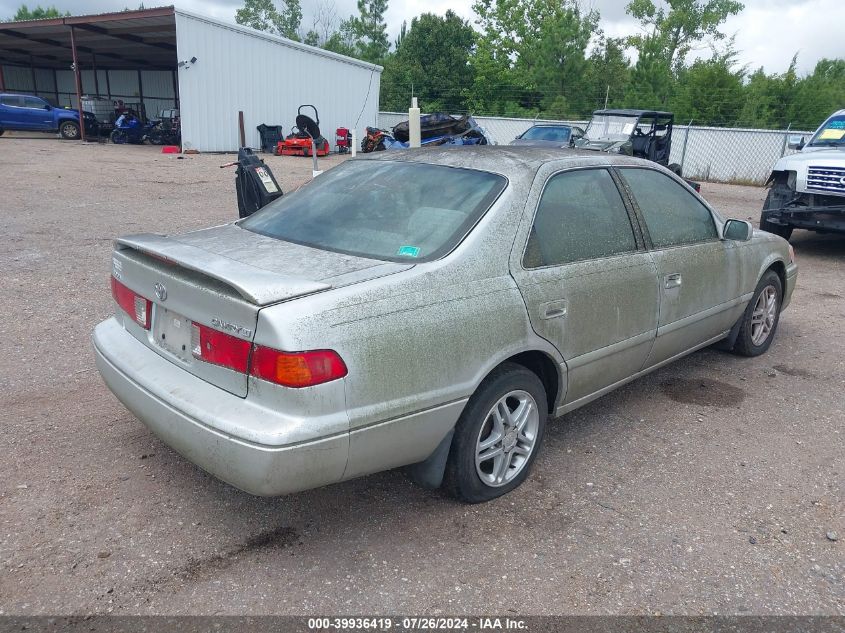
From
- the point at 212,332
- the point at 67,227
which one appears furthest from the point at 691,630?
the point at 67,227

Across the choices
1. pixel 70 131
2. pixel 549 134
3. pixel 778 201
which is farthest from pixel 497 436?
pixel 70 131

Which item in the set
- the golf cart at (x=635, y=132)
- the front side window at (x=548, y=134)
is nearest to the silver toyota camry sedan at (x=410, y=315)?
the golf cart at (x=635, y=132)

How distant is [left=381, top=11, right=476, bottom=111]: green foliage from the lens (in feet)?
158

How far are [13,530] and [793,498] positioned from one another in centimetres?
351

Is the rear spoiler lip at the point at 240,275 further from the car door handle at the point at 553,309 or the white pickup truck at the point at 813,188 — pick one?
the white pickup truck at the point at 813,188

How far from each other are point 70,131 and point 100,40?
13.5ft

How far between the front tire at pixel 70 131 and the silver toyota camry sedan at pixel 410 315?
28.5 m

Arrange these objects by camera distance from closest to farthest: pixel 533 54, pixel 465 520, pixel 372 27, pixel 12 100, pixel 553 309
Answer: pixel 465 520, pixel 553 309, pixel 12 100, pixel 533 54, pixel 372 27

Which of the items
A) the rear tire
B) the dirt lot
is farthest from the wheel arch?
the rear tire

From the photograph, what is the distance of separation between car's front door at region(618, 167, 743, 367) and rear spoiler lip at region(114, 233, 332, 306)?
2210 mm

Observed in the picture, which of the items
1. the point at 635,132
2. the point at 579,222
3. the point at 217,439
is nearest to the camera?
the point at 217,439

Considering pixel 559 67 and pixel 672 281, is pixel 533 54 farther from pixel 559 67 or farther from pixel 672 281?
pixel 672 281

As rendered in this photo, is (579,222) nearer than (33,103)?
Yes

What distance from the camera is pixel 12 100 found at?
87.5 feet
